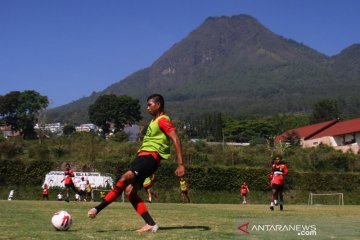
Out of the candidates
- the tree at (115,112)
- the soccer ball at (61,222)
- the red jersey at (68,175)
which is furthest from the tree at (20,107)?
the soccer ball at (61,222)

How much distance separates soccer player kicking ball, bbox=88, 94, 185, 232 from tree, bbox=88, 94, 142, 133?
4833 inches

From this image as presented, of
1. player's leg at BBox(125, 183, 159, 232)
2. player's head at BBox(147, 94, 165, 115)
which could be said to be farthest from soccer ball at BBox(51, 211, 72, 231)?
player's head at BBox(147, 94, 165, 115)

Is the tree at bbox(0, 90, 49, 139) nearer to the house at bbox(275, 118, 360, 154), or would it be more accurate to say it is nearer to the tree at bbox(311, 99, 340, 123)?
the house at bbox(275, 118, 360, 154)

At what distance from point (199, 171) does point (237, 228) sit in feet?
119

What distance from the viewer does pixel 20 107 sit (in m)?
119

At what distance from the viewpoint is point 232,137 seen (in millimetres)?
137750

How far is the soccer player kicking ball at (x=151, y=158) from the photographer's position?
853 centimetres

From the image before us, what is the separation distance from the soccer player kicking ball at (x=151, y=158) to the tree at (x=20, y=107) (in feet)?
369

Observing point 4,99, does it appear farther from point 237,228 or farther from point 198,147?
point 237,228

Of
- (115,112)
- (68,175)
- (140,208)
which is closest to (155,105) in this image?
(140,208)

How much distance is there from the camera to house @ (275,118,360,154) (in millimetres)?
78750

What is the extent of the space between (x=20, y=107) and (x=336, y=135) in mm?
69265

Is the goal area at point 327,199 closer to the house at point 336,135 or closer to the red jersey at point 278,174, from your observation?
the house at point 336,135

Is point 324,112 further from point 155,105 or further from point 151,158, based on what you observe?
point 151,158
